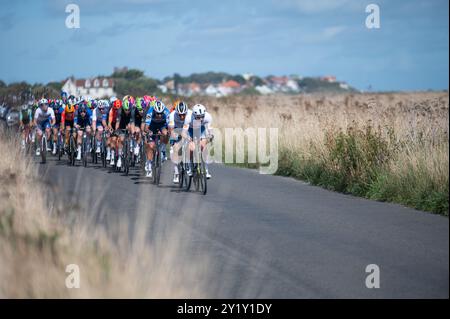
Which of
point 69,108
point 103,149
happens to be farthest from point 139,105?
point 69,108

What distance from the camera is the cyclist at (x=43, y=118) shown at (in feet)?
78.0

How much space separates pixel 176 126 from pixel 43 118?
7.22 m

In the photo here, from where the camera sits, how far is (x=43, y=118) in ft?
79.2

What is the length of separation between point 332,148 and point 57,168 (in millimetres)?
7953

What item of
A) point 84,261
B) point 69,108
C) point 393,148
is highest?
point 69,108

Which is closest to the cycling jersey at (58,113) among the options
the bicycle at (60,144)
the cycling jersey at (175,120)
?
the bicycle at (60,144)

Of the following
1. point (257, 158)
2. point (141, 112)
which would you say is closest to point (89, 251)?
point (141, 112)

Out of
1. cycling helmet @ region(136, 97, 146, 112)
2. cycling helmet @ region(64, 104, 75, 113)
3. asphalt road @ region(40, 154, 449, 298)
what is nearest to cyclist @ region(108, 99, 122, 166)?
cycling helmet @ region(136, 97, 146, 112)

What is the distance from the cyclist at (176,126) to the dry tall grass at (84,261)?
20.1 feet

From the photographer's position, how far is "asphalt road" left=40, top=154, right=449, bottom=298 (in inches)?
332

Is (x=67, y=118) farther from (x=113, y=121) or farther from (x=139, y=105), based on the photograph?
(x=139, y=105)
